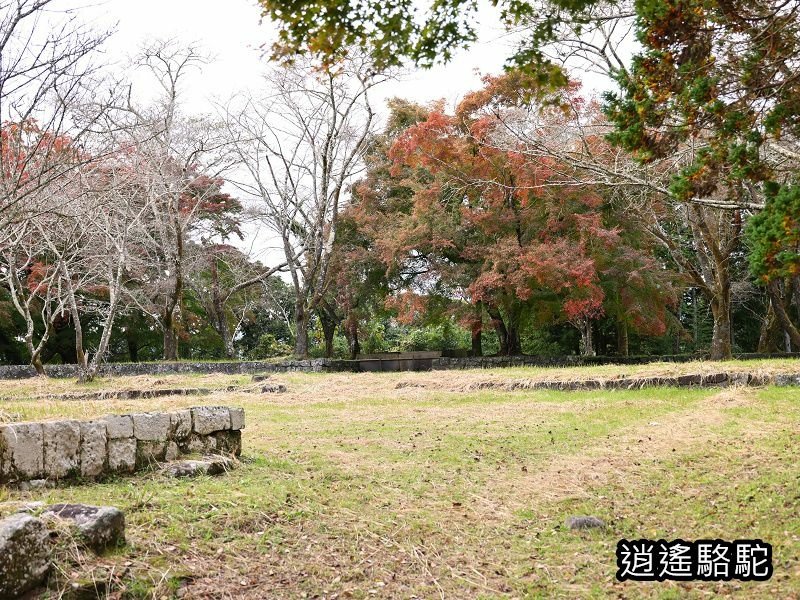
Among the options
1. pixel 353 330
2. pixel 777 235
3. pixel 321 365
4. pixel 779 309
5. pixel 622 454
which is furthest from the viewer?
pixel 353 330

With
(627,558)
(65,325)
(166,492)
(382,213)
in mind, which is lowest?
(627,558)

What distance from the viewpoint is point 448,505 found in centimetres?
530

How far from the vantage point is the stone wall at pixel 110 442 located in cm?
459

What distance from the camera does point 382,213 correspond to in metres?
22.7

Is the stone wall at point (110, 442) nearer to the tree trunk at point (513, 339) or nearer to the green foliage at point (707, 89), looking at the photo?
the green foliage at point (707, 89)

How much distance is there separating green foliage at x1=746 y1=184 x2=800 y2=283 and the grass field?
5.70 ft

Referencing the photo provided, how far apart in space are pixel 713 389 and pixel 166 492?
928 centimetres

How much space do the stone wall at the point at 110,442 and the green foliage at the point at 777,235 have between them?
14.7ft

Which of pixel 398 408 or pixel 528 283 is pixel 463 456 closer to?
pixel 398 408

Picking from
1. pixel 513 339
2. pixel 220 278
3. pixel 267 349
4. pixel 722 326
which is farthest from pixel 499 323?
pixel 267 349

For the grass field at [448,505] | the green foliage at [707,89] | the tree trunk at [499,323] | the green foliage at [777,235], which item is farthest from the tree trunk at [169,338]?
the green foliage at [777,235]

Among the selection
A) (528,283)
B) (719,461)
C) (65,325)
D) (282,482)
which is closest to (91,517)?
(282,482)

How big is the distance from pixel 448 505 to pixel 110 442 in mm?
2614

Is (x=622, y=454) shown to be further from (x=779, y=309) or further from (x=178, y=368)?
(x=779, y=309)
